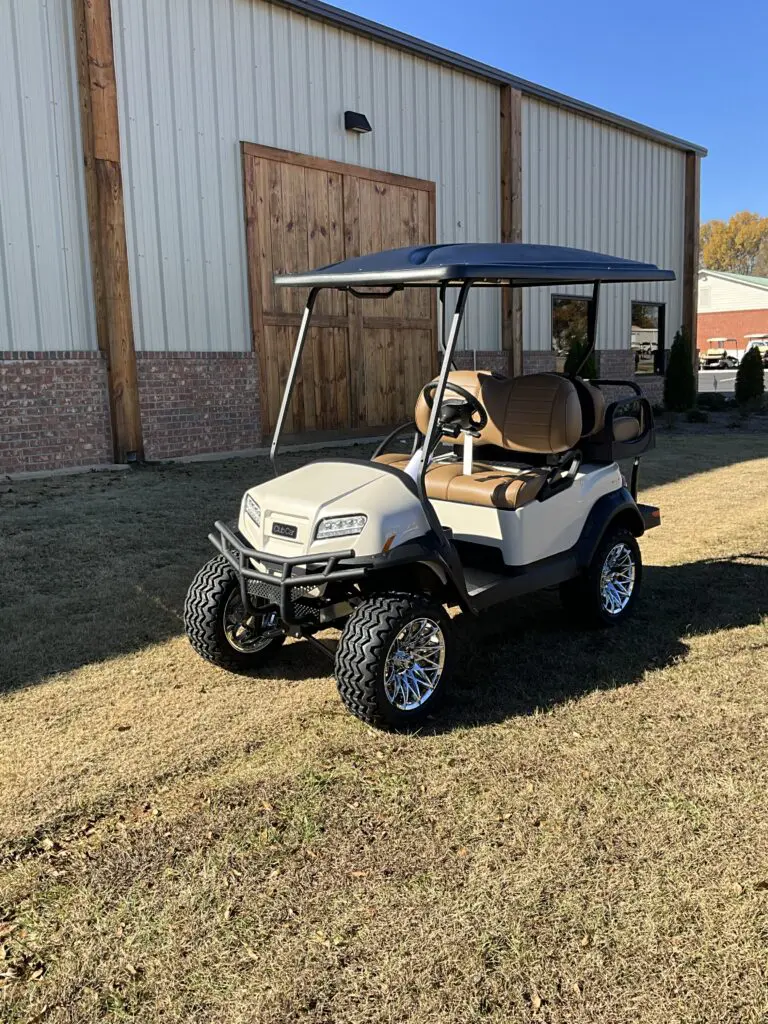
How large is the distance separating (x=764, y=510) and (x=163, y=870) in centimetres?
632

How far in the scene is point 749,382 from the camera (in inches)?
714

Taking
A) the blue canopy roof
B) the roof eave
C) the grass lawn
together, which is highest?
the roof eave

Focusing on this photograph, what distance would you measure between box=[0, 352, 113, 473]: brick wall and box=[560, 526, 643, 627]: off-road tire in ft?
21.0

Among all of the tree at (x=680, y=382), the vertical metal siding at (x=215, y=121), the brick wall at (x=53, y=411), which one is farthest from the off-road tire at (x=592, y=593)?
the tree at (x=680, y=382)

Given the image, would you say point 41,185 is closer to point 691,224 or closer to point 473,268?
point 473,268

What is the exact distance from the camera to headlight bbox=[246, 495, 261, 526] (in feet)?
12.3

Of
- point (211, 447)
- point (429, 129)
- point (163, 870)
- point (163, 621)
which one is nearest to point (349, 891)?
point (163, 870)

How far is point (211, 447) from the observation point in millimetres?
10695

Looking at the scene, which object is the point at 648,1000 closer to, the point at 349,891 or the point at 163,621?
the point at 349,891

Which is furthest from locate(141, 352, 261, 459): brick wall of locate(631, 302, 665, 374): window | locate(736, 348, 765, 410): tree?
locate(736, 348, 765, 410): tree

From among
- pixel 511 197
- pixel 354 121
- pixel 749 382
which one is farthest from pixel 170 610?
pixel 749 382

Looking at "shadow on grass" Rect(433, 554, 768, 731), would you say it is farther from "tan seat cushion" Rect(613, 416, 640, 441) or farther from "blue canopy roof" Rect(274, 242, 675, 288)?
"blue canopy roof" Rect(274, 242, 675, 288)

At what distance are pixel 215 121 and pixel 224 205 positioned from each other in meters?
0.92

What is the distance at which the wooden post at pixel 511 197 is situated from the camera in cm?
1383
